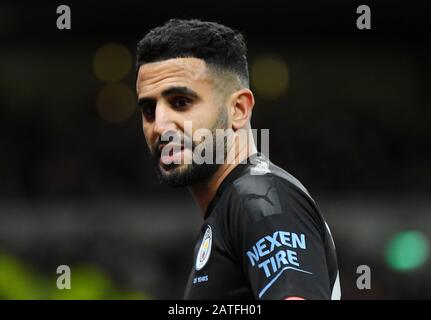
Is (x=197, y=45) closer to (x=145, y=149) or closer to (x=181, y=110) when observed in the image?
(x=181, y=110)

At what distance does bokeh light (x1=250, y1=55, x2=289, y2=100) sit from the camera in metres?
18.6

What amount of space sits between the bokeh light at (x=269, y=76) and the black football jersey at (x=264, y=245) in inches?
593

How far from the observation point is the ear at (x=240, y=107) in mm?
3990

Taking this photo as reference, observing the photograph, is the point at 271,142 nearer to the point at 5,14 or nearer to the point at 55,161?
the point at 55,161

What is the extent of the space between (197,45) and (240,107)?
397 millimetres

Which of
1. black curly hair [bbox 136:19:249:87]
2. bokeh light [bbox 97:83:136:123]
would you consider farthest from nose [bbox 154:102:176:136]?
bokeh light [bbox 97:83:136:123]

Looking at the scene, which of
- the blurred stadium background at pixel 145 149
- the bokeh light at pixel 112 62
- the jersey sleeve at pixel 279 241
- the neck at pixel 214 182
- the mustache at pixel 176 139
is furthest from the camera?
the bokeh light at pixel 112 62

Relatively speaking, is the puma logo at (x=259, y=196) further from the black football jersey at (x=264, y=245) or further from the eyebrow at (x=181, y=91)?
the eyebrow at (x=181, y=91)

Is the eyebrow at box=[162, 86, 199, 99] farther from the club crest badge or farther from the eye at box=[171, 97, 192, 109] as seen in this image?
the club crest badge

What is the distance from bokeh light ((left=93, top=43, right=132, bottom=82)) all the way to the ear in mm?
15113

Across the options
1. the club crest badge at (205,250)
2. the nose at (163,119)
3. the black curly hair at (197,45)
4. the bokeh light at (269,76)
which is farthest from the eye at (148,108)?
the bokeh light at (269,76)

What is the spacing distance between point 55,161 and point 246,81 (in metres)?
13.1

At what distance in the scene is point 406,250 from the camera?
14.9 m

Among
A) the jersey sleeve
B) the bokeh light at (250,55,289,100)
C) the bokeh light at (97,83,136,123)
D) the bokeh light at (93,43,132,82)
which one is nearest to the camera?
the jersey sleeve
